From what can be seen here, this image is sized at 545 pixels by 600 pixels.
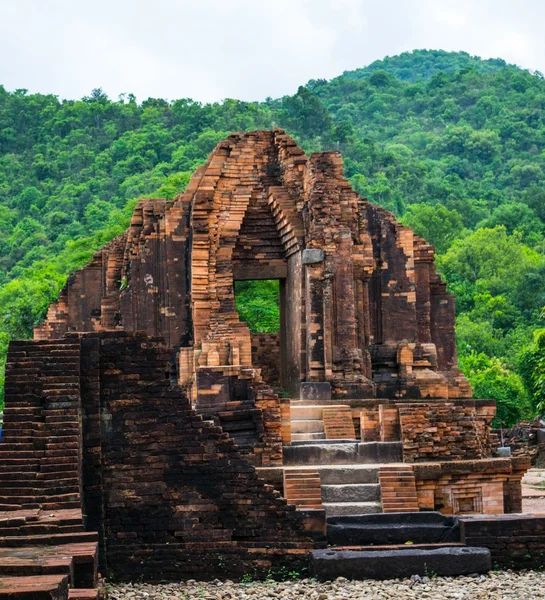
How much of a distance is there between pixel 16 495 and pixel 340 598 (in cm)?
302

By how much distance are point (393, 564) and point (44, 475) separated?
11.1 feet

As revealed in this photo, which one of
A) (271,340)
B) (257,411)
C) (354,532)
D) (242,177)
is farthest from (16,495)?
(271,340)

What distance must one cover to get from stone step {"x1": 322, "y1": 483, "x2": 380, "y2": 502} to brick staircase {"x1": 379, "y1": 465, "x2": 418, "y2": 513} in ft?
0.42

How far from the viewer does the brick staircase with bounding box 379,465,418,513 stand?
15.0 metres

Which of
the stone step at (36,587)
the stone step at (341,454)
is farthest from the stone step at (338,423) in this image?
the stone step at (36,587)

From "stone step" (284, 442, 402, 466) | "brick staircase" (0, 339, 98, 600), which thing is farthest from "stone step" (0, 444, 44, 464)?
"stone step" (284, 442, 402, 466)

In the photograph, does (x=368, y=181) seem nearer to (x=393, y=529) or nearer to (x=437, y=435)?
(x=437, y=435)

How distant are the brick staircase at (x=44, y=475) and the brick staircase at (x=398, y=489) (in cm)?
450

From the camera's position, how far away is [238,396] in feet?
58.0

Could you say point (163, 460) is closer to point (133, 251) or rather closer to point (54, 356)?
point (54, 356)

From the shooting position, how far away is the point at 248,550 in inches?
490

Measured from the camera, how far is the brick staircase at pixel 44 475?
31.3 ft

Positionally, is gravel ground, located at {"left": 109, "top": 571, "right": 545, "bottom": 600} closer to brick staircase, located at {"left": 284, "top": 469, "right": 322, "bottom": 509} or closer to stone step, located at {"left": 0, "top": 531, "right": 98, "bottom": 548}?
stone step, located at {"left": 0, "top": 531, "right": 98, "bottom": 548}

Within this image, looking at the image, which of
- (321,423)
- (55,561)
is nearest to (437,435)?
(321,423)
